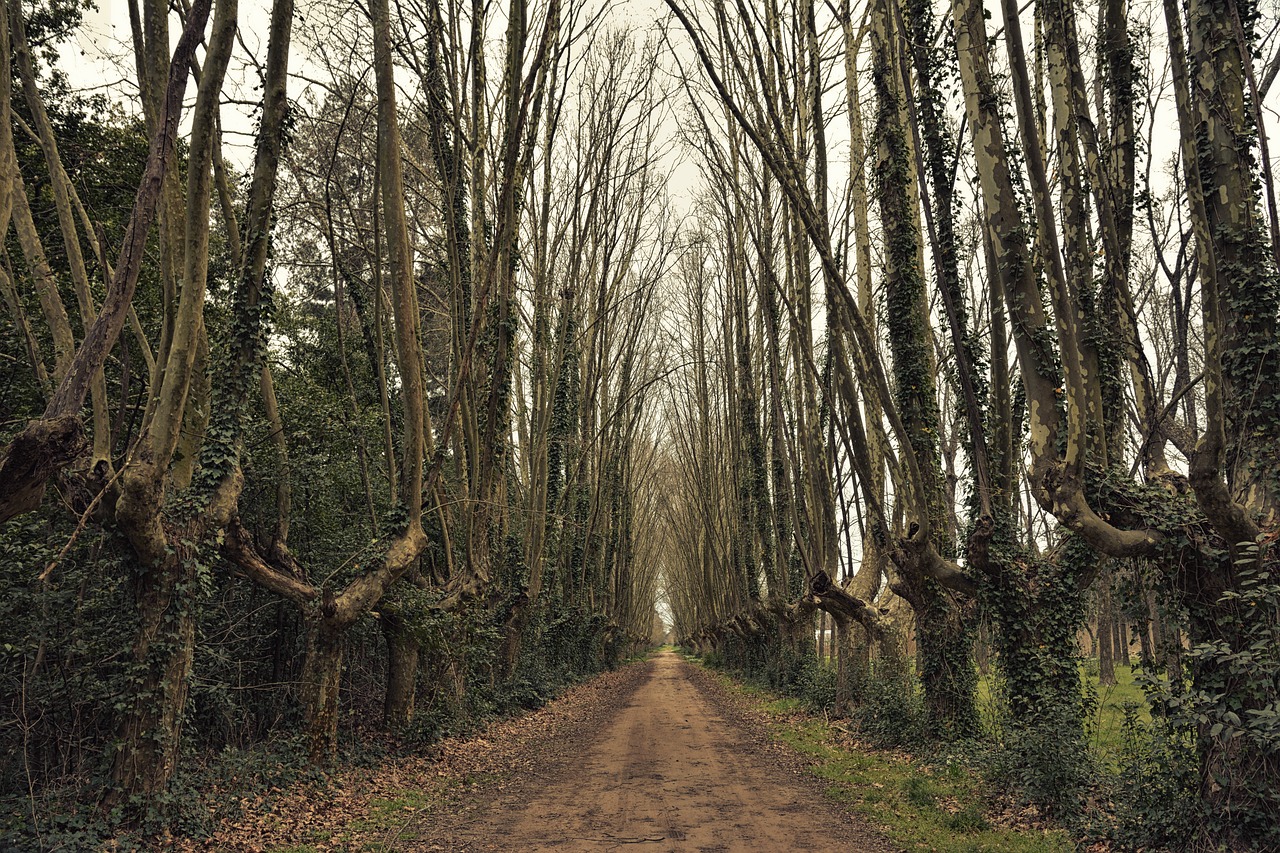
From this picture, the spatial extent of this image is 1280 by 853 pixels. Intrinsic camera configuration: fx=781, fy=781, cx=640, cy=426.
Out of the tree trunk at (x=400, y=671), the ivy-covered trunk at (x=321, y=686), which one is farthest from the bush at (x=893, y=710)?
the ivy-covered trunk at (x=321, y=686)

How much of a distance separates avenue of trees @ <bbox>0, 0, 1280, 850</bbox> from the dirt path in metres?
2.00

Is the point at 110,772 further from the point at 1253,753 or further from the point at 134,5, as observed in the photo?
the point at 1253,753

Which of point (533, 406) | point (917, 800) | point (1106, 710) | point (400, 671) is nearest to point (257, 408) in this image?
point (400, 671)

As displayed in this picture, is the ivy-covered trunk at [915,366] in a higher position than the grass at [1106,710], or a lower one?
higher

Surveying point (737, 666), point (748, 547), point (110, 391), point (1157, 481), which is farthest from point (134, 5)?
point (737, 666)

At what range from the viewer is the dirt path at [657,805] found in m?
6.12

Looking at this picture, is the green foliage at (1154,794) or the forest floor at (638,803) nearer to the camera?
the green foliage at (1154,794)

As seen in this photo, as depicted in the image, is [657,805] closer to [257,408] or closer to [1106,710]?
[257,408]

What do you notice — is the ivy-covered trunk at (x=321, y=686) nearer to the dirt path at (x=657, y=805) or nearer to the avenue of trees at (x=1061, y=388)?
the dirt path at (x=657, y=805)

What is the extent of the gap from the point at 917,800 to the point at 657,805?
96.2 inches

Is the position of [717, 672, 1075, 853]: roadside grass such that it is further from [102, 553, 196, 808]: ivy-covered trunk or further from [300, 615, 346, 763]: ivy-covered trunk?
[102, 553, 196, 808]: ivy-covered trunk

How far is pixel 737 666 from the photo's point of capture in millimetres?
30078

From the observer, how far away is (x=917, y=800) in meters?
7.34

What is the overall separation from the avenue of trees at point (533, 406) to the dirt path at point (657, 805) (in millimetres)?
2001
